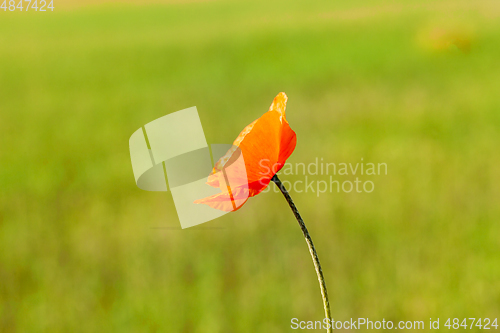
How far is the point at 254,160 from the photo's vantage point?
10.6 inches

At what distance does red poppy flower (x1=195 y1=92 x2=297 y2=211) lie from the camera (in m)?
0.27

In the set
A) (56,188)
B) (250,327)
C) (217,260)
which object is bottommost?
(250,327)

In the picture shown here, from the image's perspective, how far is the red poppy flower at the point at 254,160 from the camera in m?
0.27

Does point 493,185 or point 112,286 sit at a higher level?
point 493,185

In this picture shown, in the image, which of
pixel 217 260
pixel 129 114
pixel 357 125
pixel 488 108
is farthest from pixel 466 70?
pixel 217 260

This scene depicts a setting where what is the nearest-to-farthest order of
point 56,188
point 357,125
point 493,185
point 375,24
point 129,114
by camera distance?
1. point 493,185
2. point 56,188
3. point 357,125
4. point 129,114
5. point 375,24

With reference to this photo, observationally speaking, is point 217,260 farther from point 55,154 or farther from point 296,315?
point 55,154

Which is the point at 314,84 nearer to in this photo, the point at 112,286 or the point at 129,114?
the point at 129,114

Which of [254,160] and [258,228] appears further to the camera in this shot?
[258,228]

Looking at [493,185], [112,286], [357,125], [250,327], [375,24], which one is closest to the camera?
[250,327]

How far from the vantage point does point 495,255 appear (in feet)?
3.91

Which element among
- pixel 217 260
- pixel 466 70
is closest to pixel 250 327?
pixel 217 260

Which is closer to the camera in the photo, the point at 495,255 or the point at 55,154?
the point at 495,255

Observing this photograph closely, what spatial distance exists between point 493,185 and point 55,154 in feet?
5.73
